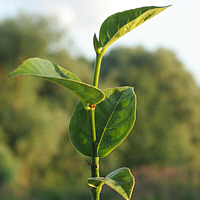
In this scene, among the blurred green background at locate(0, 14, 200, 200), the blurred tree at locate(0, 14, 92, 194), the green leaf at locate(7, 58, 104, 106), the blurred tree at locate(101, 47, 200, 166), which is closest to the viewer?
the green leaf at locate(7, 58, 104, 106)

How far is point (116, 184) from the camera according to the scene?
230 millimetres

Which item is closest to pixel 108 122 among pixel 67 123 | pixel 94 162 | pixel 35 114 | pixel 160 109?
pixel 94 162

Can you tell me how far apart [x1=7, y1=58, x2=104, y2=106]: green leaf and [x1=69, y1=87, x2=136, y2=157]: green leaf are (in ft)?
0.15

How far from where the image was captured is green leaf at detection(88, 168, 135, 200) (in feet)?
0.73

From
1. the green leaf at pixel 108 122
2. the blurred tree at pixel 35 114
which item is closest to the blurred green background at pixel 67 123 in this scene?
the blurred tree at pixel 35 114

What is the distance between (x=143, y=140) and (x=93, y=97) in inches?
296

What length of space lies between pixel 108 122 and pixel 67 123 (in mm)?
6421

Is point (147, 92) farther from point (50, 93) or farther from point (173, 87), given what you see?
point (50, 93)

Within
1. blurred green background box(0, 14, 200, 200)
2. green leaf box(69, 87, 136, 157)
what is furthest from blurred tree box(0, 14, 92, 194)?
green leaf box(69, 87, 136, 157)

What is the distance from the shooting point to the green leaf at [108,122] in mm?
277

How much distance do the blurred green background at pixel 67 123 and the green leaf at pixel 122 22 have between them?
4.42 m

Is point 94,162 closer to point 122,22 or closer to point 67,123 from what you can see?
point 122,22

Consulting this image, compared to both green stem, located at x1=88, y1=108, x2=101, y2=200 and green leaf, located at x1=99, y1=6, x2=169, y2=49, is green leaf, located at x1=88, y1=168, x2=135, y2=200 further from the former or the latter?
green leaf, located at x1=99, y1=6, x2=169, y2=49

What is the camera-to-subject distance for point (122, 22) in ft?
0.80
